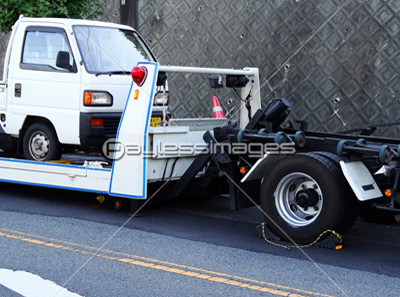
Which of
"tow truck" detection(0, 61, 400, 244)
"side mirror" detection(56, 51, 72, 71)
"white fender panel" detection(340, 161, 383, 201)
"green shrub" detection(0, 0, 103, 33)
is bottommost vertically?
"white fender panel" detection(340, 161, 383, 201)

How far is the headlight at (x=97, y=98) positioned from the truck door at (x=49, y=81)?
0.12 m

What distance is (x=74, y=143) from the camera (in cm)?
845

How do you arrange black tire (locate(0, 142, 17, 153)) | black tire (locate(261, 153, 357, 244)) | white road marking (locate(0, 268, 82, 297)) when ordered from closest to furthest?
white road marking (locate(0, 268, 82, 297))
black tire (locate(261, 153, 357, 244))
black tire (locate(0, 142, 17, 153))

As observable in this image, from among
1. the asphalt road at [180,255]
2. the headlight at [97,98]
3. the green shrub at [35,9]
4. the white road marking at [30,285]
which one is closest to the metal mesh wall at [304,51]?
the green shrub at [35,9]

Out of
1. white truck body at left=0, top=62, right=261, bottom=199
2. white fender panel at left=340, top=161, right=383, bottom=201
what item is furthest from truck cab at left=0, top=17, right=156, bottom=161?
white fender panel at left=340, top=161, right=383, bottom=201

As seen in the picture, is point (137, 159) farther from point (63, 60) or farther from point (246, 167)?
point (63, 60)

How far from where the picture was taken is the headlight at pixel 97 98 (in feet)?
27.2

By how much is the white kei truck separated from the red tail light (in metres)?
0.01

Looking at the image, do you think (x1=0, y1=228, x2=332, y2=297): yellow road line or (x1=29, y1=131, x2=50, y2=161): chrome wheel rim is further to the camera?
(x1=29, y1=131, x2=50, y2=161): chrome wheel rim

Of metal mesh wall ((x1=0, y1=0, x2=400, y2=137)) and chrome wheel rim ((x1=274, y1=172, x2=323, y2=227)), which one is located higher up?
metal mesh wall ((x1=0, y1=0, x2=400, y2=137))

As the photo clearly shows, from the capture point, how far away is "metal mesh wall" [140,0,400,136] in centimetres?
1294

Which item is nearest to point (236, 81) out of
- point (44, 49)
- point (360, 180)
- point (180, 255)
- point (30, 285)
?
point (44, 49)

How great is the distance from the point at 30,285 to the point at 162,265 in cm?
120

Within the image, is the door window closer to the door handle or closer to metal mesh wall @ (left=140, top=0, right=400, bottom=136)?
the door handle
